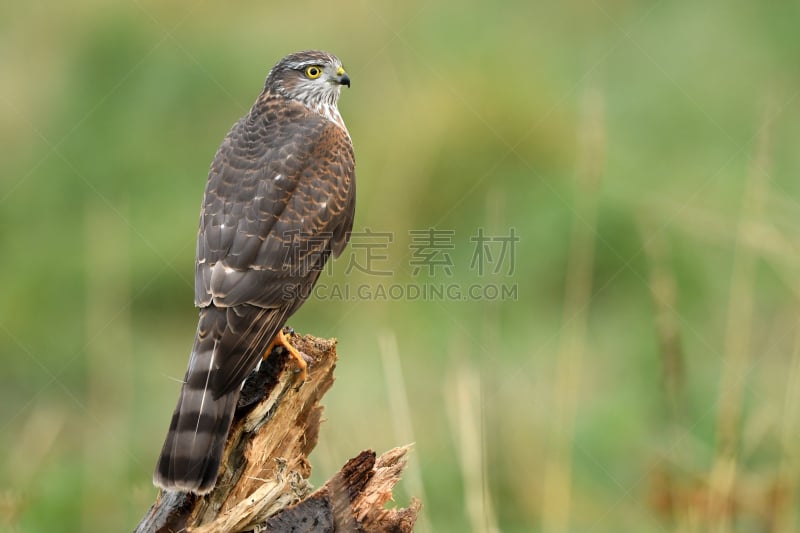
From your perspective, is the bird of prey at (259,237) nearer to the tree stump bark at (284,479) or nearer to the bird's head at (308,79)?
the bird's head at (308,79)

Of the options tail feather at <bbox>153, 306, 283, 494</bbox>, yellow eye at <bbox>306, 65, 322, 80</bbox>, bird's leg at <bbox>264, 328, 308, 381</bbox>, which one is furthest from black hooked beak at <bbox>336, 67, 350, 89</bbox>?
tail feather at <bbox>153, 306, 283, 494</bbox>

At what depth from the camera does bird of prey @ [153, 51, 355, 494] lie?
413cm

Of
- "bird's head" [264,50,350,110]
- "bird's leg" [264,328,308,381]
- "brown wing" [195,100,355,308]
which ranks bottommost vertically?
"bird's leg" [264,328,308,381]

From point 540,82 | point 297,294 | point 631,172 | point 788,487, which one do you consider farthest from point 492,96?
point 788,487

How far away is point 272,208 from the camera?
5086 millimetres

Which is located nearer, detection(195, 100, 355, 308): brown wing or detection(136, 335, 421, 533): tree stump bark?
detection(136, 335, 421, 533): tree stump bark

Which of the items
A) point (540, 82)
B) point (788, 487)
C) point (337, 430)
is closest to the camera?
point (788, 487)

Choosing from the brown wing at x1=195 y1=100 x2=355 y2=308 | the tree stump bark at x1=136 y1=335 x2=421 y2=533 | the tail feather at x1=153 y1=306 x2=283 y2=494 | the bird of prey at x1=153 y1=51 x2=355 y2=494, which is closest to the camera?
the tree stump bark at x1=136 y1=335 x2=421 y2=533

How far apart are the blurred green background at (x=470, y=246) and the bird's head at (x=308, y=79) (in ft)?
3.82

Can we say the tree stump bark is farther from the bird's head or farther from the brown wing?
the bird's head

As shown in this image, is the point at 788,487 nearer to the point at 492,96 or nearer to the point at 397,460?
the point at 397,460

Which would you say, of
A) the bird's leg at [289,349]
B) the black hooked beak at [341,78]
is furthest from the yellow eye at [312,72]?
the bird's leg at [289,349]

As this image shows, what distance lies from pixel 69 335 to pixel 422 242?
9.08ft

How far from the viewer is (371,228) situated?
26.9ft
